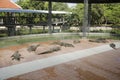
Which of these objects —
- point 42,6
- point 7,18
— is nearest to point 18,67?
point 7,18

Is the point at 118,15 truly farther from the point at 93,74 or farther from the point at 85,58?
the point at 93,74

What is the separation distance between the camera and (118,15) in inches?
1367

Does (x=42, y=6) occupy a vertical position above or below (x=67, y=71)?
above

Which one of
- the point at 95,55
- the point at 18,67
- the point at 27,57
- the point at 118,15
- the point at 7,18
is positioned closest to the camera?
the point at 18,67

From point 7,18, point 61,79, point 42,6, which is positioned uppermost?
point 42,6

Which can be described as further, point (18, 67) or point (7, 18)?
point (7, 18)

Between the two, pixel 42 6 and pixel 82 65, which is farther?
pixel 42 6

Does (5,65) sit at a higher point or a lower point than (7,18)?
lower

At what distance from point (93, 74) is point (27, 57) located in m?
4.58

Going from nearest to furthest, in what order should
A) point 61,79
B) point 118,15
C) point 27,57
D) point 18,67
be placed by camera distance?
point 61,79, point 18,67, point 27,57, point 118,15

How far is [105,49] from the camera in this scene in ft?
47.9

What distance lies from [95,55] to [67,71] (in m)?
4.22

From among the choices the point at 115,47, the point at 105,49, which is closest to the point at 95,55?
the point at 105,49

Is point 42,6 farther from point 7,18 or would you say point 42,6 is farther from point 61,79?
point 61,79
